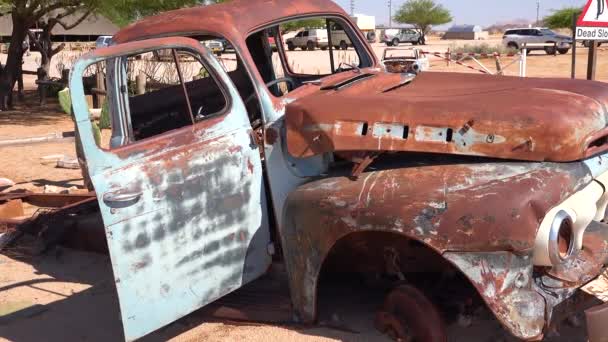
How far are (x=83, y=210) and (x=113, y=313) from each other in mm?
1764

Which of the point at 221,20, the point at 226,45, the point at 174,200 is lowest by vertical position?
the point at 174,200

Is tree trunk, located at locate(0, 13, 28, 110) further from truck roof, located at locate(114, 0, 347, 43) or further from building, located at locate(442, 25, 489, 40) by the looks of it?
building, located at locate(442, 25, 489, 40)

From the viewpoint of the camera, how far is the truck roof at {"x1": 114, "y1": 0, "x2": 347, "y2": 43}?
4.47 meters

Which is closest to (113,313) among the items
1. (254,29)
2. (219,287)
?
(219,287)

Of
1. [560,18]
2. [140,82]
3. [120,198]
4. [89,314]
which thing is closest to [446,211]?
[120,198]

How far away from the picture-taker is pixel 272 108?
4215mm

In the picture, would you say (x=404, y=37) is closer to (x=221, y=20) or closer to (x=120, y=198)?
(x=221, y=20)

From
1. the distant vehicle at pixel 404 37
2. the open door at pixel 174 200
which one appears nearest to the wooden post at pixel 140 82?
the open door at pixel 174 200

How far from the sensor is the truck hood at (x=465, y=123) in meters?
3.47

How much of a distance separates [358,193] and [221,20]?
156 cm

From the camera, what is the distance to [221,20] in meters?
4.49

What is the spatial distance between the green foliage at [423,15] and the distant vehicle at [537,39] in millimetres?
47990

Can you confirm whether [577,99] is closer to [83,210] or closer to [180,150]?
[180,150]

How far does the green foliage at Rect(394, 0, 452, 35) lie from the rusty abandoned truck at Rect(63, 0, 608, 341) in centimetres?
9070
